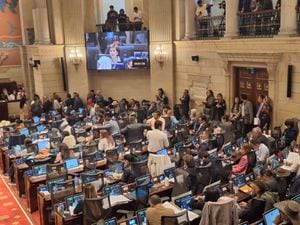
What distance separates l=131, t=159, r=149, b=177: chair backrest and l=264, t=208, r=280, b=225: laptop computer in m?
3.54

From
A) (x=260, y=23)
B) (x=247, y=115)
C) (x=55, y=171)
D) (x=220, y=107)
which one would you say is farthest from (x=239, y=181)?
(x=260, y=23)

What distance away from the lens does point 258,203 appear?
6434 millimetres

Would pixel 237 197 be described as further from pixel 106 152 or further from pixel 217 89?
pixel 217 89

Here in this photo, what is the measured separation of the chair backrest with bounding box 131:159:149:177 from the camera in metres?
8.84

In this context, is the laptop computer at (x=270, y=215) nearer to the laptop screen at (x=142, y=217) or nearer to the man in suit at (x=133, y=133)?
the laptop screen at (x=142, y=217)

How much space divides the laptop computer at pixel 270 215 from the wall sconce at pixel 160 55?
12.1m

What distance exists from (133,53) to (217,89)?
4.53 m

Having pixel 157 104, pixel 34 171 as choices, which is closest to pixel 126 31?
pixel 157 104

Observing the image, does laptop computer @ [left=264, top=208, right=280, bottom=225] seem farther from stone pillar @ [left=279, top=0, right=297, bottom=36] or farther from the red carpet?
stone pillar @ [left=279, top=0, right=297, bottom=36]

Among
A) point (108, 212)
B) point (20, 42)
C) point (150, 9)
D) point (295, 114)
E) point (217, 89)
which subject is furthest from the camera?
point (20, 42)

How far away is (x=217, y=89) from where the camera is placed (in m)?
15.3

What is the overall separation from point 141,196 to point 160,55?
10.7 m

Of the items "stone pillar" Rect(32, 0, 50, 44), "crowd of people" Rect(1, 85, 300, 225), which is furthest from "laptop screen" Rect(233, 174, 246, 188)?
"stone pillar" Rect(32, 0, 50, 44)

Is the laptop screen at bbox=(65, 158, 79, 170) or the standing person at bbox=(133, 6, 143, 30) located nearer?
the laptop screen at bbox=(65, 158, 79, 170)
